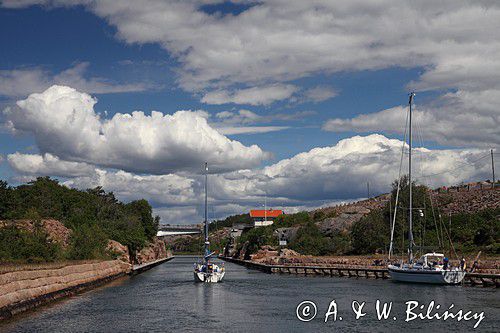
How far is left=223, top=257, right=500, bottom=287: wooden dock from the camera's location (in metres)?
71.3

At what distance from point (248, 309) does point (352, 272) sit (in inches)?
1723

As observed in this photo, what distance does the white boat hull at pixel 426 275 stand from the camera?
7088 cm

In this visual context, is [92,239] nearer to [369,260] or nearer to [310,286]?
[310,286]

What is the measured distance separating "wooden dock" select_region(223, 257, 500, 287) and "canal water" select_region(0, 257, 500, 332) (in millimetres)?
4067

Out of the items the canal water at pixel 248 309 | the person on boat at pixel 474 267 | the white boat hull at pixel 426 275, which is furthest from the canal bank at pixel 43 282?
the person on boat at pixel 474 267

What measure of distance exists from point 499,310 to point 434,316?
611cm

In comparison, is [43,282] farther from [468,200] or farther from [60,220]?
[468,200]

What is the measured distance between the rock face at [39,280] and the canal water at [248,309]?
134 centimetres

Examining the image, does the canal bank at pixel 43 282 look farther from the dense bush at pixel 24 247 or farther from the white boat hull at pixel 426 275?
the white boat hull at pixel 426 275

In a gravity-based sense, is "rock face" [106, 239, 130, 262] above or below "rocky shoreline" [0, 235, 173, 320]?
above

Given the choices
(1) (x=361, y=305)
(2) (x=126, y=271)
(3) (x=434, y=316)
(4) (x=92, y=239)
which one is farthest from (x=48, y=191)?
(3) (x=434, y=316)

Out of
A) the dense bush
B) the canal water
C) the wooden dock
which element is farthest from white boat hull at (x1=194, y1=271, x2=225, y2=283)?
the dense bush

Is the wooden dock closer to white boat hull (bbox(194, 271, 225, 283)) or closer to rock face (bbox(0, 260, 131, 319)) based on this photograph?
white boat hull (bbox(194, 271, 225, 283))

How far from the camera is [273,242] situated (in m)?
156
